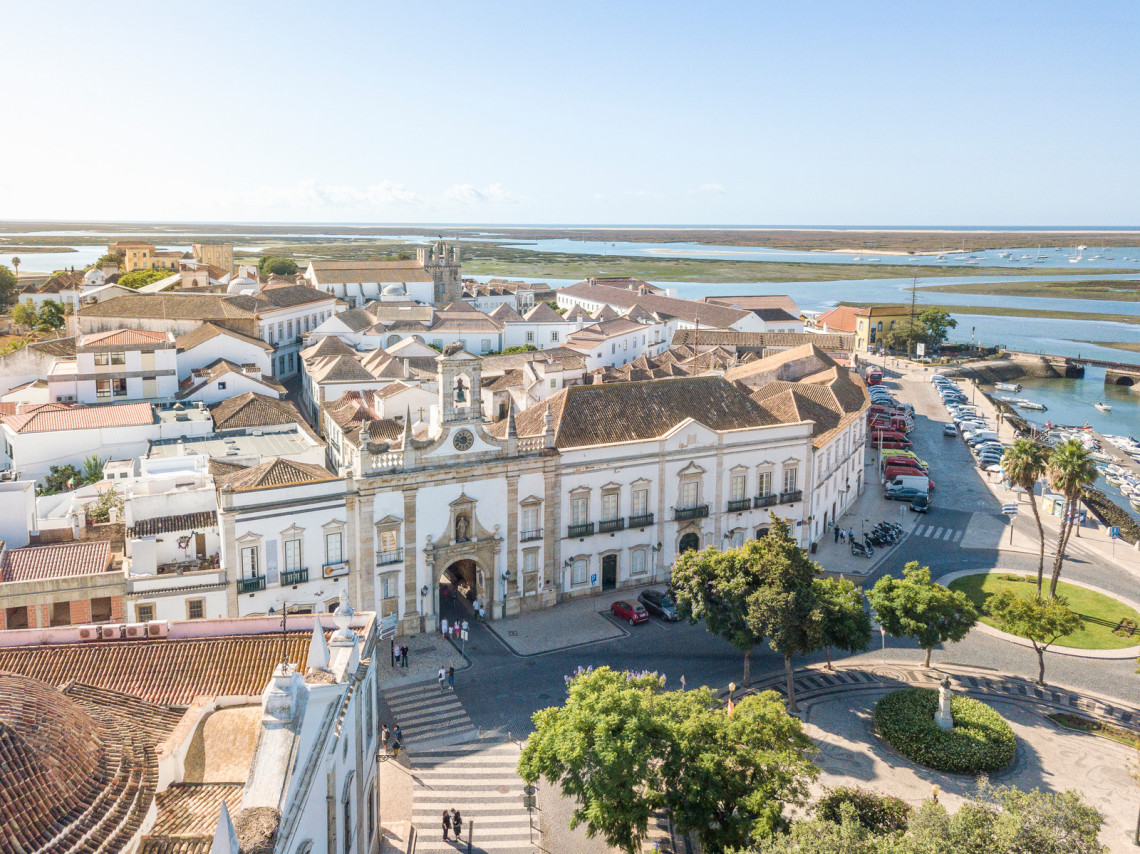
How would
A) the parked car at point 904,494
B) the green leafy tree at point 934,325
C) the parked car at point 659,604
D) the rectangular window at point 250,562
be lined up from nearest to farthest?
the rectangular window at point 250,562
the parked car at point 659,604
the parked car at point 904,494
the green leafy tree at point 934,325

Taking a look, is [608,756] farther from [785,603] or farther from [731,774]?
[785,603]

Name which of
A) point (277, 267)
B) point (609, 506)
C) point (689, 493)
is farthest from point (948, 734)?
point (277, 267)

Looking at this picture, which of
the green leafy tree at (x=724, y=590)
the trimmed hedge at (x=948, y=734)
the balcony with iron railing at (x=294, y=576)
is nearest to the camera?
the trimmed hedge at (x=948, y=734)

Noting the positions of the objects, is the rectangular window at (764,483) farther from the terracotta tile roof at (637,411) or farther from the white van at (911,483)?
the white van at (911,483)

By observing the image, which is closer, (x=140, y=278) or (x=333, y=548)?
(x=333, y=548)

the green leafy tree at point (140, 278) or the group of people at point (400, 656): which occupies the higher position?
the green leafy tree at point (140, 278)

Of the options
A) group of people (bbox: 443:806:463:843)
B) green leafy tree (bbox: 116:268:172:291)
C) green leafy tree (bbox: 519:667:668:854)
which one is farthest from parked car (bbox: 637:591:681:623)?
green leafy tree (bbox: 116:268:172:291)

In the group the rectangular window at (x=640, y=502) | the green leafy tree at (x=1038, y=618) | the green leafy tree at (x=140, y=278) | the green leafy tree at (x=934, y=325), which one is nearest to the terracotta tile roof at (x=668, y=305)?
the green leafy tree at (x=934, y=325)

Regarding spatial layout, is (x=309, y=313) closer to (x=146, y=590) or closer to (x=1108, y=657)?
(x=146, y=590)
